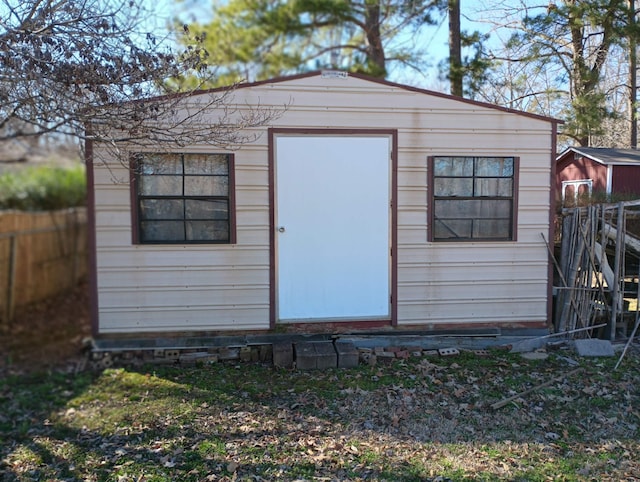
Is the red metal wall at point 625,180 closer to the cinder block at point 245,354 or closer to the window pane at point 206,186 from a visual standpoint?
the window pane at point 206,186

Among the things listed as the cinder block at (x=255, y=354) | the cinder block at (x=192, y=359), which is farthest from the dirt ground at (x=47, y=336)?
the cinder block at (x=255, y=354)

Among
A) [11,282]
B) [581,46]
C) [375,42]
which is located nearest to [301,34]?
[375,42]

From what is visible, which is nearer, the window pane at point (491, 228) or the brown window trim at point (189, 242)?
the brown window trim at point (189, 242)

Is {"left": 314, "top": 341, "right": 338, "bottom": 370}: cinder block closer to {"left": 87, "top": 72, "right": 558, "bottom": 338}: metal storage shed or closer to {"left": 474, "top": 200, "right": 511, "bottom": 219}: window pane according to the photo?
{"left": 87, "top": 72, "right": 558, "bottom": 338}: metal storage shed

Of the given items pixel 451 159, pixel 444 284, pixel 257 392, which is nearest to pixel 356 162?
pixel 451 159

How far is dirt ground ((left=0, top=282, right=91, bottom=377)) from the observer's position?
658 cm

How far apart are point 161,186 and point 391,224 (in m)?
2.59

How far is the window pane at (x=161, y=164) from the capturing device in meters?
5.55

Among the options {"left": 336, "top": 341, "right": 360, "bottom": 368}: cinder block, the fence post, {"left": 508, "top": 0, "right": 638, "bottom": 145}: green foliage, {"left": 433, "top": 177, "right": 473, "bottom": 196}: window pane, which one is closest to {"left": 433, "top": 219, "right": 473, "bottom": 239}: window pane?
{"left": 433, "top": 177, "right": 473, "bottom": 196}: window pane

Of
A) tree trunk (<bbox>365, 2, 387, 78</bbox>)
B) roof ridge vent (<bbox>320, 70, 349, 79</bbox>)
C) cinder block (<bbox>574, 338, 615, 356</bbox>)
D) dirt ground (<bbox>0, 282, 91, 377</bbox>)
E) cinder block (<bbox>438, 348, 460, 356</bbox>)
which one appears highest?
tree trunk (<bbox>365, 2, 387, 78</bbox>)

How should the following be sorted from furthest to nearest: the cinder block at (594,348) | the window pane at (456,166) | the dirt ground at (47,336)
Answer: the dirt ground at (47,336), the window pane at (456,166), the cinder block at (594,348)

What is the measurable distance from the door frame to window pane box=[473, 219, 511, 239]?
0.97 metres

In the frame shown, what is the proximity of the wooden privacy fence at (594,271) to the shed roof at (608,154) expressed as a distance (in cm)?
75

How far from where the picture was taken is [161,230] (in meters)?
5.71
